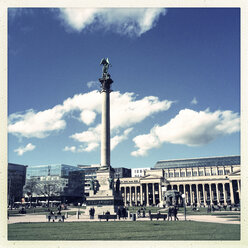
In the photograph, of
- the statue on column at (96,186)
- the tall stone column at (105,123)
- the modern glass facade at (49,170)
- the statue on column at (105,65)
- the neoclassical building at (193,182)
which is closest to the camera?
the statue on column at (96,186)

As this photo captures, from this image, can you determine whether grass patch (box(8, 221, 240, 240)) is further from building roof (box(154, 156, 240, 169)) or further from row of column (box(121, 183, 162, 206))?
building roof (box(154, 156, 240, 169))

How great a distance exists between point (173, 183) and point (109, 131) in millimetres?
106092

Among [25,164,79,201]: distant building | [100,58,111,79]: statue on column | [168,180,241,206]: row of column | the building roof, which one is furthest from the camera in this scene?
the building roof

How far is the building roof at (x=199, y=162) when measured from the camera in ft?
532

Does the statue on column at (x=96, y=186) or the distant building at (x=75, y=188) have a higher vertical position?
the statue on column at (x=96, y=186)

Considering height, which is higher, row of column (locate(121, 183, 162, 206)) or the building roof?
the building roof

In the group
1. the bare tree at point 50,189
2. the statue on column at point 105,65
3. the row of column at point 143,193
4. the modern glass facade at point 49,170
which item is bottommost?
the row of column at point 143,193

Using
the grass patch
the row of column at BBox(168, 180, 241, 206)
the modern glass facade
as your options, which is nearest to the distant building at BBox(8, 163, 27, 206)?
the modern glass facade

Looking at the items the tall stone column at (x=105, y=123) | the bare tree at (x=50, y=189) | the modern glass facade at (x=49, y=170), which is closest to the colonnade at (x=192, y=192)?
the modern glass facade at (x=49, y=170)

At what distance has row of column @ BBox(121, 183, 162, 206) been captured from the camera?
Result: 15475 centimetres

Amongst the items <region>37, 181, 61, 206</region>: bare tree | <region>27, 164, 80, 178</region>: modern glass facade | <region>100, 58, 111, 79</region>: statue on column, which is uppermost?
<region>100, 58, 111, 79</region>: statue on column

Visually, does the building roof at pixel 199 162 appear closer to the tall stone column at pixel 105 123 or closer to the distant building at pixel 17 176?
the distant building at pixel 17 176

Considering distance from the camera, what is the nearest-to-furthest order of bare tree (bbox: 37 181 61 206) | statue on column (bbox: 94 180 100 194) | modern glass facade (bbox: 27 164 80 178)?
statue on column (bbox: 94 180 100 194), bare tree (bbox: 37 181 61 206), modern glass facade (bbox: 27 164 80 178)
